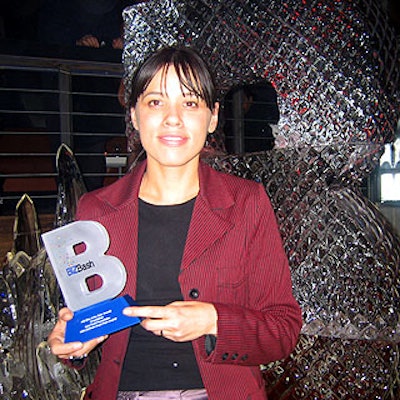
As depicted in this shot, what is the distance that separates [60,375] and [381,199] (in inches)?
98.7

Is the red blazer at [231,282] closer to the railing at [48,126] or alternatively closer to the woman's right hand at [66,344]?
the woman's right hand at [66,344]

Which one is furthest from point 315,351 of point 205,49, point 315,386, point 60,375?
point 205,49

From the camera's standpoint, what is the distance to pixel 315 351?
3.65 feet

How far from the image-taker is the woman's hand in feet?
2.24

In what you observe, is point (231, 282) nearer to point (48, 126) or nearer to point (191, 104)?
point (191, 104)

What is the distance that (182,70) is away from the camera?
0.82m

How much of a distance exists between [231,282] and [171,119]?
28 cm

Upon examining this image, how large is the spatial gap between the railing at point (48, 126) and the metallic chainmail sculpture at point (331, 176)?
50.3 inches

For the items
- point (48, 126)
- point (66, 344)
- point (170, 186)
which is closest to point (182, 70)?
point (170, 186)

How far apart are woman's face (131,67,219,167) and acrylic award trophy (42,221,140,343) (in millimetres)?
164

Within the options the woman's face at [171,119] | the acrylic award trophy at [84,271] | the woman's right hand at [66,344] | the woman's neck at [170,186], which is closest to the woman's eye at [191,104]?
the woman's face at [171,119]

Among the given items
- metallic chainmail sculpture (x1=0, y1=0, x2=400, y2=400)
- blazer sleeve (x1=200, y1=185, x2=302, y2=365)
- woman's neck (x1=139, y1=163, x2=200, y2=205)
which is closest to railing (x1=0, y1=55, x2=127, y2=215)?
metallic chainmail sculpture (x1=0, y1=0, x2=400, y2=400)

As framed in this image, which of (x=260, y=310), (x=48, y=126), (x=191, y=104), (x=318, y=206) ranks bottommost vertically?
(x=260, y=310)

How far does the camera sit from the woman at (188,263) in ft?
2.57
